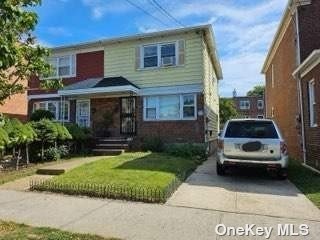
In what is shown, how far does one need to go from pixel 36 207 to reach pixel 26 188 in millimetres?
2258

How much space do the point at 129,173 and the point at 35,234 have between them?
4733 millimetres

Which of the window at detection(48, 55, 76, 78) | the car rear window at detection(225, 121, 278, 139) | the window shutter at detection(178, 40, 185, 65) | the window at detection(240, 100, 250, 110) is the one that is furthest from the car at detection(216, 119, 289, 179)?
the window at detection(240, 100, 250, 110)

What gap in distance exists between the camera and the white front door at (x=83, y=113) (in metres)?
20.6

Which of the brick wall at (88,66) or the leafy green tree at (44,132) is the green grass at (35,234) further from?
the brick wall at (88,66)

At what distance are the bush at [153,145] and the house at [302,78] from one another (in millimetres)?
6231

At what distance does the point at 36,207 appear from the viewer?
7.41 metres

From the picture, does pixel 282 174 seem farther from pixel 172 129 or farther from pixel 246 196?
pixel 172 129

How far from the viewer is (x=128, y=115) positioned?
19531 mm

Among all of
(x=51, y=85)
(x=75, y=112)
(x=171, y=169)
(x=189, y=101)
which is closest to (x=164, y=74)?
(x=189, y=101)

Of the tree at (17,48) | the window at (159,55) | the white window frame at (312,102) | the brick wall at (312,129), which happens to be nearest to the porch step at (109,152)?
the window at (159,55)

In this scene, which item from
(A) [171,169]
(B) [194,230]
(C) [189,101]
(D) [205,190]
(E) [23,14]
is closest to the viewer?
(E) [23,14]

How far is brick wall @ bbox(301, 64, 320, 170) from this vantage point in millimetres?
11727

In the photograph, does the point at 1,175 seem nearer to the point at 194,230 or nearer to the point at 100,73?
the point at 194,230

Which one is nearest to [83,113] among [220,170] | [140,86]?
[140,86]
